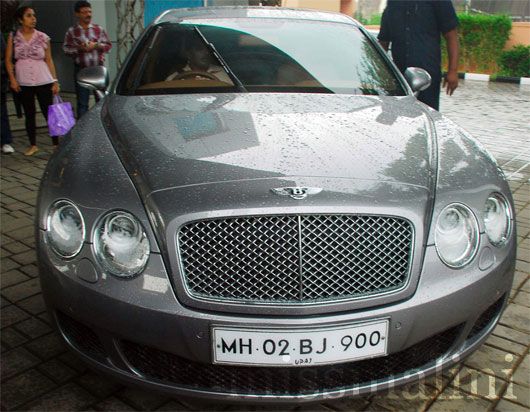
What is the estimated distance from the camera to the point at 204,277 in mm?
1936

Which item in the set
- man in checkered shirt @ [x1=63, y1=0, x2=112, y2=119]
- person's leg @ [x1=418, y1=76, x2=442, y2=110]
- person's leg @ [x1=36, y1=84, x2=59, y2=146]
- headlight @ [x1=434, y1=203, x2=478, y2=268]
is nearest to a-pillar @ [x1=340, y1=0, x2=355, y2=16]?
man in checkered shirt @ [x1=63, y1=0, x2=112, y2=119]

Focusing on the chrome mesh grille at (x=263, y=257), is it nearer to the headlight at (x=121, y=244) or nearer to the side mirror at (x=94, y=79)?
the headlight at (x=121, y=244)

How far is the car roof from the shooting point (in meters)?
3.72

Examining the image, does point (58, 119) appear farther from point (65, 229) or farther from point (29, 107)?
point (65, 229)

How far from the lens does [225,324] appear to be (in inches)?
73.6

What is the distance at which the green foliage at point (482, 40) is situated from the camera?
18406mm

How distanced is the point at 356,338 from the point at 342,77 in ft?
6.02

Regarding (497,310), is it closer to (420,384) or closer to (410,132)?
(420,384)

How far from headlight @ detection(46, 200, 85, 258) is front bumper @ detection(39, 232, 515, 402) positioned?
0.07 metres

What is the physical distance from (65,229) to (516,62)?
18.0 metres

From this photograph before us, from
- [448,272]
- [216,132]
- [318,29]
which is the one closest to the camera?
[448,272]

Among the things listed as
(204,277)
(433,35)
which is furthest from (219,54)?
(433,35)

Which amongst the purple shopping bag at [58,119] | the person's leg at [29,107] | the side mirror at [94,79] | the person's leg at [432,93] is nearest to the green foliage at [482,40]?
the person's leg at [432,93]

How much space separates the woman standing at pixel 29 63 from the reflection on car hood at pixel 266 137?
372 centimetres
